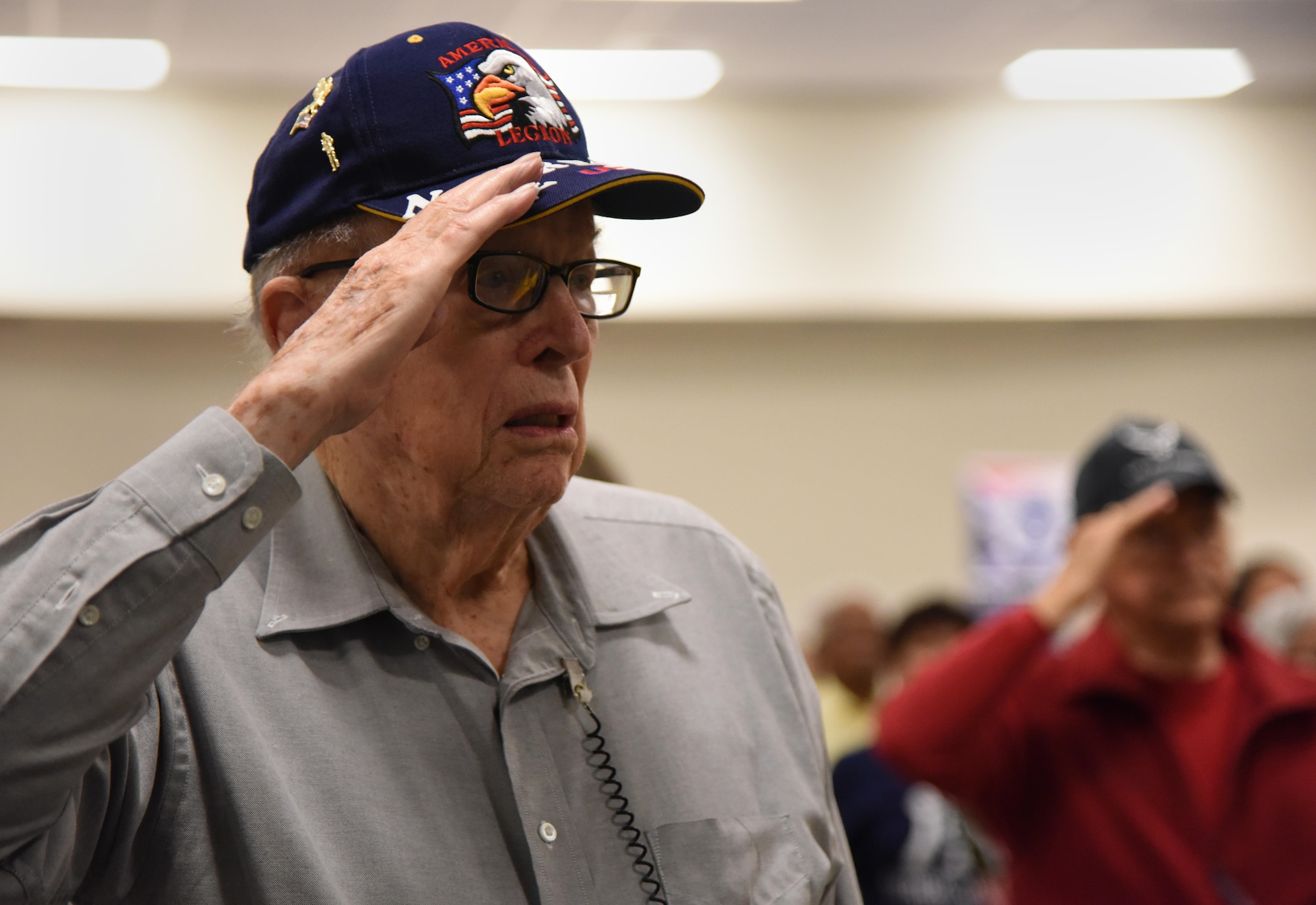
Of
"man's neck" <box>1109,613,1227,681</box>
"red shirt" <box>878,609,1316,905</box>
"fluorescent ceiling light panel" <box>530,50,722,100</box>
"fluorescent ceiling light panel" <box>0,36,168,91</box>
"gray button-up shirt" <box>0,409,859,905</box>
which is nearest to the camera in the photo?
"gray button-up shirt" <box>0,409,859,905</box>

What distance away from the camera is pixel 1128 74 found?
19.7ft

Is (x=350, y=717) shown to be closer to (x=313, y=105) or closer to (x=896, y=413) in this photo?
(x=313, y=105)

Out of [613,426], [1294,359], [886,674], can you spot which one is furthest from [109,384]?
[1294,359]

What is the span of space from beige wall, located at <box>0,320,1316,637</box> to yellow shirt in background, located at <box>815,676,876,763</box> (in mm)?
1277

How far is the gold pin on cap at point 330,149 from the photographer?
3.78 ft

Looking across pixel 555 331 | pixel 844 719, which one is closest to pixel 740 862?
pixel 555 331

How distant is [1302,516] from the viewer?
21.9 feet

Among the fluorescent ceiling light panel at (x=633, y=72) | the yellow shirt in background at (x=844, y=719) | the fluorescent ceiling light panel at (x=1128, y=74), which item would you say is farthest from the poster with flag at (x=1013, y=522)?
the fluorescent ceiling light panel at (x=633, y=72)

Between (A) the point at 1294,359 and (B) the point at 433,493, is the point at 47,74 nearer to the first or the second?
(B) the point at 433,493

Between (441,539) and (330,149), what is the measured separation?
0.39m

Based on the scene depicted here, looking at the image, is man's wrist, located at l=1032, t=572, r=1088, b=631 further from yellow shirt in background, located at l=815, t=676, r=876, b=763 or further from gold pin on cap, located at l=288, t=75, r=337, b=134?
gold pin on cap, located at l=288, t=75, r=337, b=134

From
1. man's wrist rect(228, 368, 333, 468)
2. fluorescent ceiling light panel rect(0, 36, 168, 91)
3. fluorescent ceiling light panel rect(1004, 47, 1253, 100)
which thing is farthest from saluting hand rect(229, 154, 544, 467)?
fluorescent ceiling light panel rect(1004, 47, 1253, 100)

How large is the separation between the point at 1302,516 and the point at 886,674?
131 inches

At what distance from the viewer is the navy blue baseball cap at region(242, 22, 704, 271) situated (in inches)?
44.9
